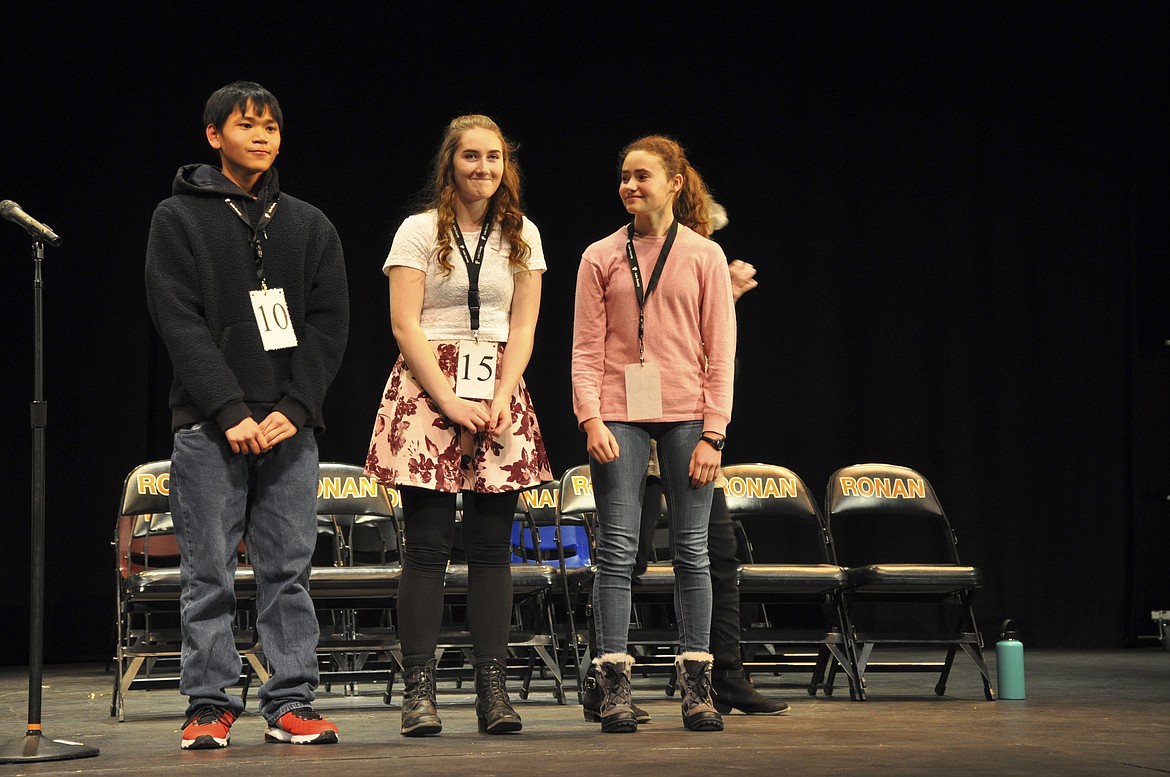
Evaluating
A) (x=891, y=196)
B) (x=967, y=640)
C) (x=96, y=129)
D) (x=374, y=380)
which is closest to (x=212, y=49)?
(x=96, y=129)

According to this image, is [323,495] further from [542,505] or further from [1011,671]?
[1011,671]

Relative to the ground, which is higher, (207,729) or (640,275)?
(640,275)

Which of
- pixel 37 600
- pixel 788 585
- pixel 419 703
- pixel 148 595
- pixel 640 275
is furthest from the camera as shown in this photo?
pixel 788 585

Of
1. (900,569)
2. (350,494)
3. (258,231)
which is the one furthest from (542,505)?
(258,231)

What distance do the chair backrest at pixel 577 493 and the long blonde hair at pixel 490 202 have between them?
1.65m

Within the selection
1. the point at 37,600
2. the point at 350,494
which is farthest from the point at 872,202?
the point at 37,600

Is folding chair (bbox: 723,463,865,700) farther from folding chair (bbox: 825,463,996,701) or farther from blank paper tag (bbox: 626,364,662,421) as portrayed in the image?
blank paper tag (bbox: 626,364,662,421)

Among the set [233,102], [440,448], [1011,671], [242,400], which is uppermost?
[233,102]

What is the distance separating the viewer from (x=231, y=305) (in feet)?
9.75

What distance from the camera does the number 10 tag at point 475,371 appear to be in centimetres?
316

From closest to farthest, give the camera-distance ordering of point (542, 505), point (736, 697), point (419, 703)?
point (419, 703) → point (736, 697) → point (542, 505)

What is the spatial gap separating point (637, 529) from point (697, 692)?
41cm

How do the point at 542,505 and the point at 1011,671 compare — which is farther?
the point at 542,505

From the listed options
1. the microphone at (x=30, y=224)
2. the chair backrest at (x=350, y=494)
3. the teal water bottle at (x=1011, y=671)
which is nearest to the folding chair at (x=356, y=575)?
the chair backrest at (x=350, y=494)
